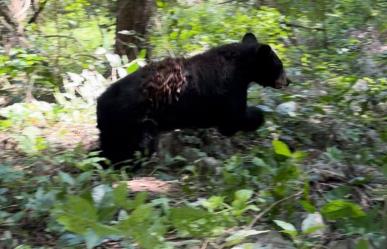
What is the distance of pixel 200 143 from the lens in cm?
593

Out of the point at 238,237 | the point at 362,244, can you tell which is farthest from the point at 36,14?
the point at 362,244

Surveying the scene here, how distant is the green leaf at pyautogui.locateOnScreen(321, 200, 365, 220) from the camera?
365cm

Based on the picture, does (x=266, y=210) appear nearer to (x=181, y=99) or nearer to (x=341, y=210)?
(x=341, y=210)

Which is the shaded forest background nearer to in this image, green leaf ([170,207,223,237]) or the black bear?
green leaf ([170,207,223,237])

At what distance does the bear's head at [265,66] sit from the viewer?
20.0 feet

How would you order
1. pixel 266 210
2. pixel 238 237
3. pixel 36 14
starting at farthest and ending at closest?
pixel 36 14, pixel 266 210, pixel 238 237

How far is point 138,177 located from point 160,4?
3838mm

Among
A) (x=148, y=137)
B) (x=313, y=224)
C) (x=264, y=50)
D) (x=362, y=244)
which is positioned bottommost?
(x=148, y=137)

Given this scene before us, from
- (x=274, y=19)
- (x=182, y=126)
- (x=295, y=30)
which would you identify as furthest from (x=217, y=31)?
(x=182, y=126)

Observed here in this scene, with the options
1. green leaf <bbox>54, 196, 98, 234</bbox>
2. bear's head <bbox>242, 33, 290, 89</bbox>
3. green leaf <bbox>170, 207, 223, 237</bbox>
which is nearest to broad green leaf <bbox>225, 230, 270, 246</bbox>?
green leaf <bbox>170, 207, 223, 237</bbox>

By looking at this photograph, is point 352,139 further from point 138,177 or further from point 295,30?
point 295,30

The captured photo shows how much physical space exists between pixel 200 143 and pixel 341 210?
2.42 meters

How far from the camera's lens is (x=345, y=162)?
509 cm

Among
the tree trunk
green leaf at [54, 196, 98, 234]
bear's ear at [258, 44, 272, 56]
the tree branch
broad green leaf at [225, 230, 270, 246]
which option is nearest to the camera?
green leaf at [54, 196, 98, 234]
